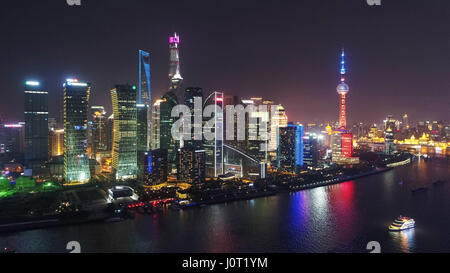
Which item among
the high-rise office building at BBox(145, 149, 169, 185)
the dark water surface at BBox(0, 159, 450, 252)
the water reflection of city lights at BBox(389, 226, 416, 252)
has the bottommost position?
the water reflection of city lights at BBox(389, 226, 416, 252)

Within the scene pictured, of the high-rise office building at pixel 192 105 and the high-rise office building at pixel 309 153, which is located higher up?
the high-rise office building at pixel 192 105

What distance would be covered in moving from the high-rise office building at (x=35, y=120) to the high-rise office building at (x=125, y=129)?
160 inches

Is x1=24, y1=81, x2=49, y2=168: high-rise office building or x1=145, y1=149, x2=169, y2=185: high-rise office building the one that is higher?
x1=24, y1=81, x2=49, y2=168: high-rise office building

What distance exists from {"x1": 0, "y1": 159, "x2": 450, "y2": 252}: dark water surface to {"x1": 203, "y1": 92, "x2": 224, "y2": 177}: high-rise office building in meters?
4.47

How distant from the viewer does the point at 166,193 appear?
33.9 feet

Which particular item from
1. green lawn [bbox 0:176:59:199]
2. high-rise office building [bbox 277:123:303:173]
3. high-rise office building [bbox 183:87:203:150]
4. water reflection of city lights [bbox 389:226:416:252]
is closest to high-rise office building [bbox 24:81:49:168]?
green lawn [bbox 0:176:59:199]

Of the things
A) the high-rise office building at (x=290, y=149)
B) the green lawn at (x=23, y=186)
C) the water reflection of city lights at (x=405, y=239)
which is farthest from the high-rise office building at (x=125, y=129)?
the water reflection of city lights at (x=405, y=239)

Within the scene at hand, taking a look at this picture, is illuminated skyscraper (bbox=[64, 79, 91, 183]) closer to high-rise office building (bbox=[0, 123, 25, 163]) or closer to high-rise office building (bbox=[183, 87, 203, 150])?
high-rise office building (bbox=[183, 87, 203, 150])

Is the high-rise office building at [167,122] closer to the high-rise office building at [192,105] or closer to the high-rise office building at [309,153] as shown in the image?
the high-rise office building at [192,105]

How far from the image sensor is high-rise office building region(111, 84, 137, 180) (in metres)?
14.4

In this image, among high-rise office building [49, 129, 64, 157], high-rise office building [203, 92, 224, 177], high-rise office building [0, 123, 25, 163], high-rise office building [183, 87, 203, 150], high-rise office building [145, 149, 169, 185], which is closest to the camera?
high-rise office building [145, 149, 169, 185]

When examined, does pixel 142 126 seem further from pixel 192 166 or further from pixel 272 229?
pixel 272 229

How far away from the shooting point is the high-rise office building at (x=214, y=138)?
14836 millimetres
